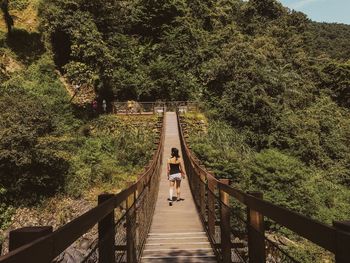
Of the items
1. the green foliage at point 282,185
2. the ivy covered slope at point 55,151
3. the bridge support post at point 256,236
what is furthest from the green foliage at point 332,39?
the bridge support post at point 256,236

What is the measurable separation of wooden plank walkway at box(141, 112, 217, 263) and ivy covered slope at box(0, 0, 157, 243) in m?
9.75

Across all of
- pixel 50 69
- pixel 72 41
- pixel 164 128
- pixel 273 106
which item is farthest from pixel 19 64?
pixel 273 106

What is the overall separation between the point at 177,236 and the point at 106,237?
196 inches

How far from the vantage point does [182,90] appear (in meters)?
37.7

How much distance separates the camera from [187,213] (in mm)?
10914

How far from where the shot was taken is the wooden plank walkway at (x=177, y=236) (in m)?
6.84

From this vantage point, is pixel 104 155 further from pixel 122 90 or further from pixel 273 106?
pixel 273 106

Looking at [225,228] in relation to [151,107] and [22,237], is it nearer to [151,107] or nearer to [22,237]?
[22,237]

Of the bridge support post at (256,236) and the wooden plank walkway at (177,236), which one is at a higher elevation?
the bridge support post at (256,236)

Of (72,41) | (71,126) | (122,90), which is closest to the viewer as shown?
(71,126)

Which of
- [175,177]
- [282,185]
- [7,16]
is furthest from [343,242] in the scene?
[7,16]

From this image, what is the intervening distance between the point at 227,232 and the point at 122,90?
3231 cm

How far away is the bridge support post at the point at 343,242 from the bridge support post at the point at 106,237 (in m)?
2.02

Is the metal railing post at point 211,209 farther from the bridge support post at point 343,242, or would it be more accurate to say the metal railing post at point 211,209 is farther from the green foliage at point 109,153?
the green foliage at point 109,153
